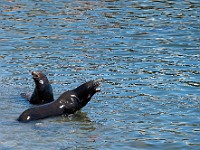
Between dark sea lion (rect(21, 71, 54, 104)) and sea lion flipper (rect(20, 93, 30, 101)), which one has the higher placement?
dark sea lion (rect(21, 71, 54, 104))

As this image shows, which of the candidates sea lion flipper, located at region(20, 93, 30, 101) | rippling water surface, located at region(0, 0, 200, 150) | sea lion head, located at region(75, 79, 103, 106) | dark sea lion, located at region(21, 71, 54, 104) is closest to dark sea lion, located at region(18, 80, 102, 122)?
sea lion head, located at region(75, 79, 103, 106)

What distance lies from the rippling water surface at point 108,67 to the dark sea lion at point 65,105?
0.44ft

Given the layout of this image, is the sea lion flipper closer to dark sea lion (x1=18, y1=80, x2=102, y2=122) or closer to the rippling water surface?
the rippling water surface

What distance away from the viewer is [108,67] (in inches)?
669

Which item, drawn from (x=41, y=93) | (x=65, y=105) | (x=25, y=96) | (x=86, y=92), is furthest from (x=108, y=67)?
(x=65, y=105)

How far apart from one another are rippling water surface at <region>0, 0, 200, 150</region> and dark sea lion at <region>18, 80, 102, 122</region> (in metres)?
0.14

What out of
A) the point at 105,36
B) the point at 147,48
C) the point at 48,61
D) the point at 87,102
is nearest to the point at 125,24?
the point at 105,36

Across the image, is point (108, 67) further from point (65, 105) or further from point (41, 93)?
point (65, 105)

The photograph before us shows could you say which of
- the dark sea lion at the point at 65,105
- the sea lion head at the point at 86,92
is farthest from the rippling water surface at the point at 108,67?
the sea lion head at the point at 86,92

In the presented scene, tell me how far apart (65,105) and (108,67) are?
12.8 feet

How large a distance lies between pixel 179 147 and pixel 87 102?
2.74 meters

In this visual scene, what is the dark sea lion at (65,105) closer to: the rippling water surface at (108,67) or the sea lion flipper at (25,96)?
the rippling water surface at (108,67)

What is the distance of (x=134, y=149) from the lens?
36.8ft

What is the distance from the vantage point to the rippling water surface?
12.0m
